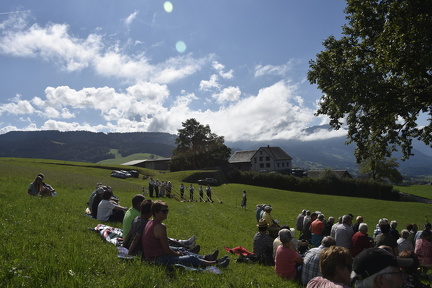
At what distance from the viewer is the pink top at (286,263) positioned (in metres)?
7.90

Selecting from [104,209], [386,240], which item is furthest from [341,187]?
[104,209]

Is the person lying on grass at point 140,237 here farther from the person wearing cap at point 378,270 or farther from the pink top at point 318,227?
the pink top at point 318,227

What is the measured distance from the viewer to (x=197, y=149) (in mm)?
87000

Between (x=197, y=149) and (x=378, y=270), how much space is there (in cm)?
8389

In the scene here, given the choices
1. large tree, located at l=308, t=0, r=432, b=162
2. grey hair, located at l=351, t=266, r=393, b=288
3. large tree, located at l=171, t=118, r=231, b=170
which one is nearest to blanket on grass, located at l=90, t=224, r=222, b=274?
grey hair, located at l=351, t=266, r=393, b=288

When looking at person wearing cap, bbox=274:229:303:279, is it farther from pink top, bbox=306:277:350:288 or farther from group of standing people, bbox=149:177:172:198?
group of standing people, bbox=149:177:172:198

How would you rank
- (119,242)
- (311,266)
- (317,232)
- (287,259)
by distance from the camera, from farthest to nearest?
(317,232) → (119,242) → (287,259) → (311,266)

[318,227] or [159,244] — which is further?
[318,227]

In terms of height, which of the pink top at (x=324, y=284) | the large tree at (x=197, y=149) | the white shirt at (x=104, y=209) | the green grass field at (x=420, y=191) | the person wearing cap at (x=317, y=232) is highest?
the large tree at (x=197, y=149)

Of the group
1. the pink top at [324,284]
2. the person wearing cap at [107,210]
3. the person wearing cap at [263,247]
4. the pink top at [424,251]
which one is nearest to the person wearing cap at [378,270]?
the pink top at [324,284]

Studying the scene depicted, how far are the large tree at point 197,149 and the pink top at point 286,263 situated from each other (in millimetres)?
76847

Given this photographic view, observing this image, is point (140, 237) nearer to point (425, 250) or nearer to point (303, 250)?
point (303, 250)

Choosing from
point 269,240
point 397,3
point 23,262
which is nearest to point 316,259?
point 269,240

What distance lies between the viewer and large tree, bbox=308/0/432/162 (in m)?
14.0
